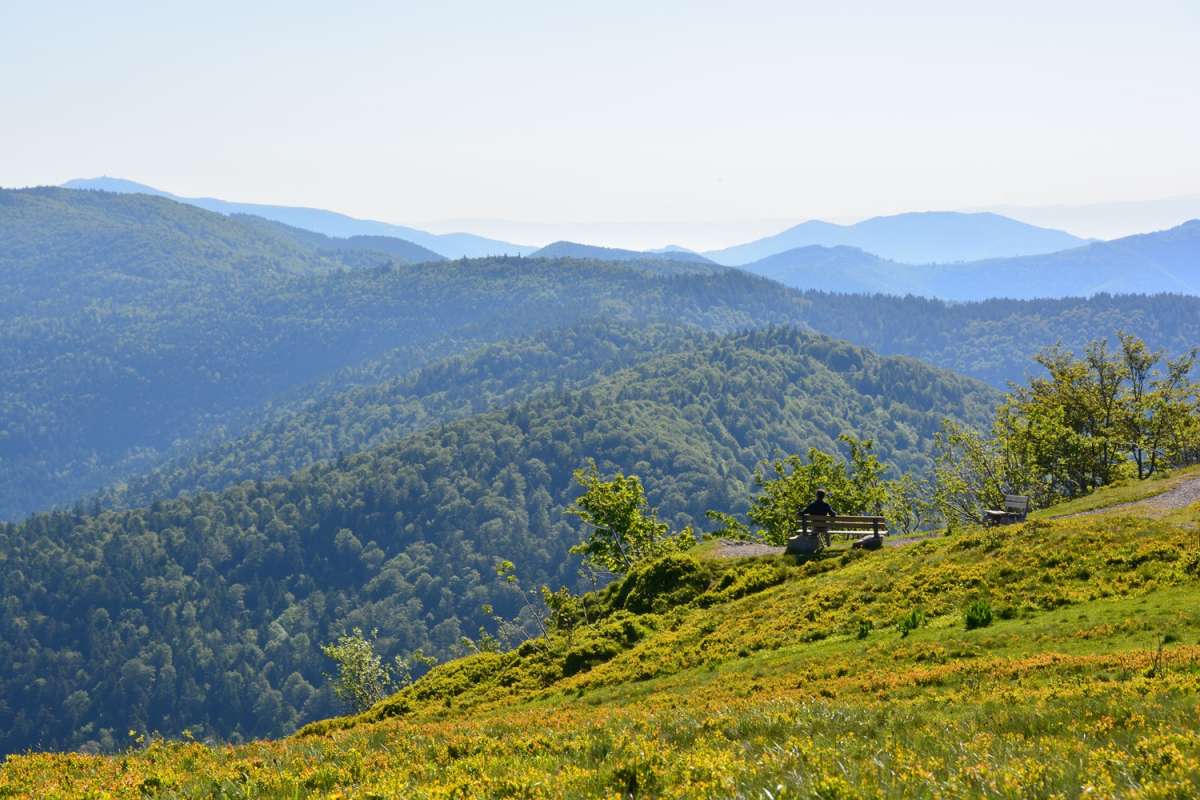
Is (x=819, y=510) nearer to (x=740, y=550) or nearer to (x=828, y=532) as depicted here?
(x=828, y=532)

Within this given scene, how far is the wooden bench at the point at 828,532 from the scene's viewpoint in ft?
119

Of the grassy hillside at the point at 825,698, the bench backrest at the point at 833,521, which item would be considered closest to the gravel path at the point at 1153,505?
the bench backrest at the point at 833,521

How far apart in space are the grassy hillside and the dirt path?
3.11 metres

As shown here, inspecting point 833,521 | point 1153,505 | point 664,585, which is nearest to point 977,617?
point 1153,505

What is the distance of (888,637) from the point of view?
24.5 metres

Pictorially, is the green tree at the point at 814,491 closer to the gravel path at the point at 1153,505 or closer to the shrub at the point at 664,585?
the gravel path at the point at 1153,505

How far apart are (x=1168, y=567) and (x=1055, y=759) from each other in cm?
1754

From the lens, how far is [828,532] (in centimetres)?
3894

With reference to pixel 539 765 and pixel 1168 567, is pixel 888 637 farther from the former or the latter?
pixel 539 765

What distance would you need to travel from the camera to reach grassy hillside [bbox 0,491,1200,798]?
10.7m

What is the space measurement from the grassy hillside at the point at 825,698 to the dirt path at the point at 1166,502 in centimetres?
311

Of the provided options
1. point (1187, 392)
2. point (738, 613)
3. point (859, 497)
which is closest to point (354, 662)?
point (859, 497)

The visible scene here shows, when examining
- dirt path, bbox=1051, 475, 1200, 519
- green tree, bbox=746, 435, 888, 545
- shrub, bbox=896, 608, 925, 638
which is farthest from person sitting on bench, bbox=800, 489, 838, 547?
green tree, bbox=746, 435, 888, 545

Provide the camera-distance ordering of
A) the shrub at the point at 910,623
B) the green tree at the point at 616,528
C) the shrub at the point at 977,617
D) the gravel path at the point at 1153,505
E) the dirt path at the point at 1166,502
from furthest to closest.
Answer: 1. the green tree at the point at 616,528
2. the gravel path at the point at 1153,505
3. the dirt path at the point at 1166,502
4. the shrub at the point at 910,623
5. the shrub at the point at 977,617
